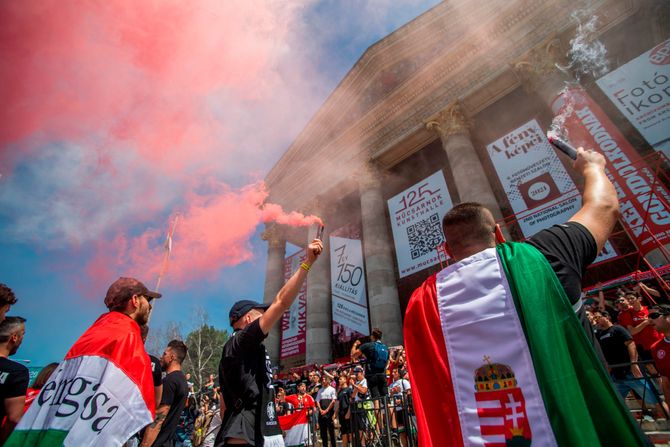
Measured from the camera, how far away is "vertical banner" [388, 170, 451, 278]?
42.0ft

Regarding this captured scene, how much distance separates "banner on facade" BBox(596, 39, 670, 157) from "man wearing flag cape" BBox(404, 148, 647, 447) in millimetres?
10137

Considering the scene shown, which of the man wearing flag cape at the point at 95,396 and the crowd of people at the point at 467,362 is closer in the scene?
the crowd of people at the point at 467,362

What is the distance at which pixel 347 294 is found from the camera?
15477mm

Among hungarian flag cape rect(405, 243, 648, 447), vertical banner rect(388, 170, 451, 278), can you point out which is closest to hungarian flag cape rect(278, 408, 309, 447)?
vertical banner rect(388, 170, 451, 278)

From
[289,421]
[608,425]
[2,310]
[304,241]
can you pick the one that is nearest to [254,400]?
[608,425]

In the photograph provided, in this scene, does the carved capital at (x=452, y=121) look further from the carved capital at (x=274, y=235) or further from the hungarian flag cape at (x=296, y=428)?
the hungarian flag cape at (x=296, y=428)

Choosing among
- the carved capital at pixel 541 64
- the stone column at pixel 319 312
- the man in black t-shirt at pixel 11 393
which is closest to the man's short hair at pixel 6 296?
the man in black t-shirt at pixel 11 393

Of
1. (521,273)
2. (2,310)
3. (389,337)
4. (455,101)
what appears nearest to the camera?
(521,273)

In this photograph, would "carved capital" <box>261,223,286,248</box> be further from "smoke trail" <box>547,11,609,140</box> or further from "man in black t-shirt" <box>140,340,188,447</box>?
"man in black t-shirt" <box>140,340,188,447</box>

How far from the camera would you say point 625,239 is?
10.0 meters

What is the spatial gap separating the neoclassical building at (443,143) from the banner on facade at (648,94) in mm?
56

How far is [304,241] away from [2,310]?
1871cm

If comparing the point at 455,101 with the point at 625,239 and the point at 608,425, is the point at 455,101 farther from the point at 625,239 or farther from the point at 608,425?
the point at 608,425

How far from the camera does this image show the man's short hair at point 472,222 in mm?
1587
